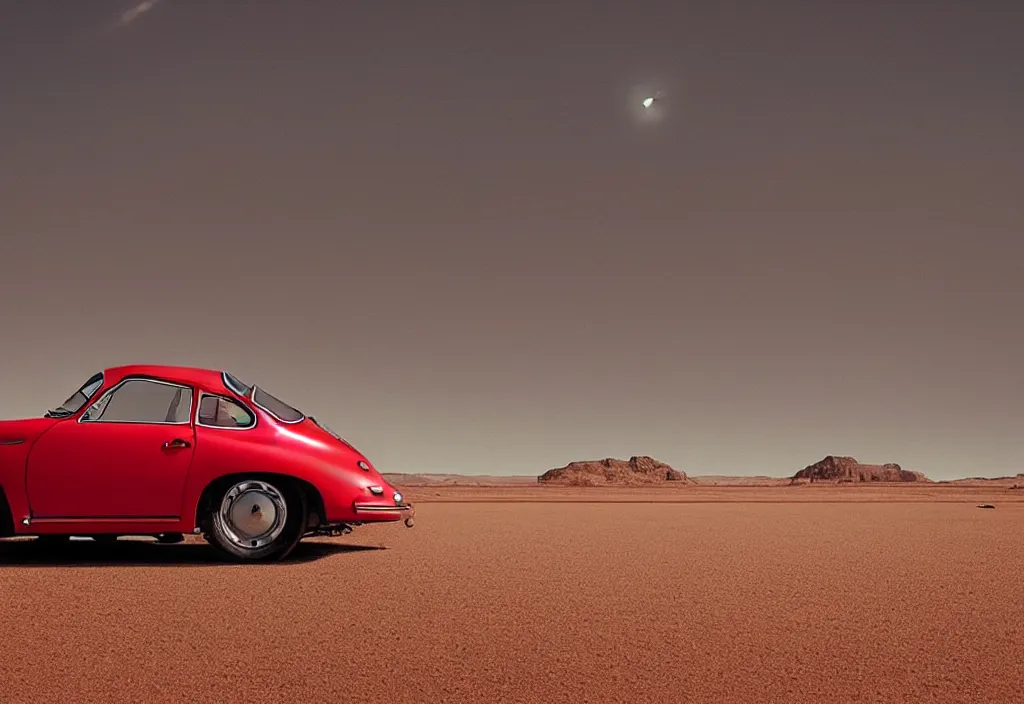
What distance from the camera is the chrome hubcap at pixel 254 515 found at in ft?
26.3

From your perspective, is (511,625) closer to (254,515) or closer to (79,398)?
(254,515)

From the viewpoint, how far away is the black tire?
800cm

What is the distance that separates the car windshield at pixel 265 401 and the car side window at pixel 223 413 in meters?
0.13

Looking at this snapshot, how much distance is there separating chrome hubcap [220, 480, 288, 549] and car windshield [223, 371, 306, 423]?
27.9 inches

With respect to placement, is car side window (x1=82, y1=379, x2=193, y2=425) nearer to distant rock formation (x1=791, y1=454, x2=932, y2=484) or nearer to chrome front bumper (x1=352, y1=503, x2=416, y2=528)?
chrome front bumper (x1=352, y1=503, x2=416, y2=528)

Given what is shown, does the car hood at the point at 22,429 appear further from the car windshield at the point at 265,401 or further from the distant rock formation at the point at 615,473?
the distant rock formation at the point at 615,473

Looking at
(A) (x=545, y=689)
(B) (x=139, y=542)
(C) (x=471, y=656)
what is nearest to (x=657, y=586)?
(C) (x=471, y=656)

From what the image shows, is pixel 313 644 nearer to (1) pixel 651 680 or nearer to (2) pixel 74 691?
(2) pixel 74 691

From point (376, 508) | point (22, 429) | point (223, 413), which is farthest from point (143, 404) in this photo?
point (376, 508)

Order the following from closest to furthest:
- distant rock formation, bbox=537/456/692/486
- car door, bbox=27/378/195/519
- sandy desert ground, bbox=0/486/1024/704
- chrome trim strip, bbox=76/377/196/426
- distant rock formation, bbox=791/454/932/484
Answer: sandy desert ground, bbox=0/486/1024/704 → car door, bbox=27/378/195/519 → chrome trim strip, bbox=76/377/196/426 → distant rock formation, bbox=537/456/692/486 → distant rock formation, bbox=791/454/932/484

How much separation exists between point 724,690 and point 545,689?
2.53ft

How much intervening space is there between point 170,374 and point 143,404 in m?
0.36

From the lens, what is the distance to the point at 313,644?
4.79 meters

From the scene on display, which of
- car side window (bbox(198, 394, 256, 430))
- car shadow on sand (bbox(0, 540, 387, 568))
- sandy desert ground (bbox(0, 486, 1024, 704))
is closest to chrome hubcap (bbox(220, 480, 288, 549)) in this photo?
car shadow on sand (bbox(0, 540, 387, 568))
